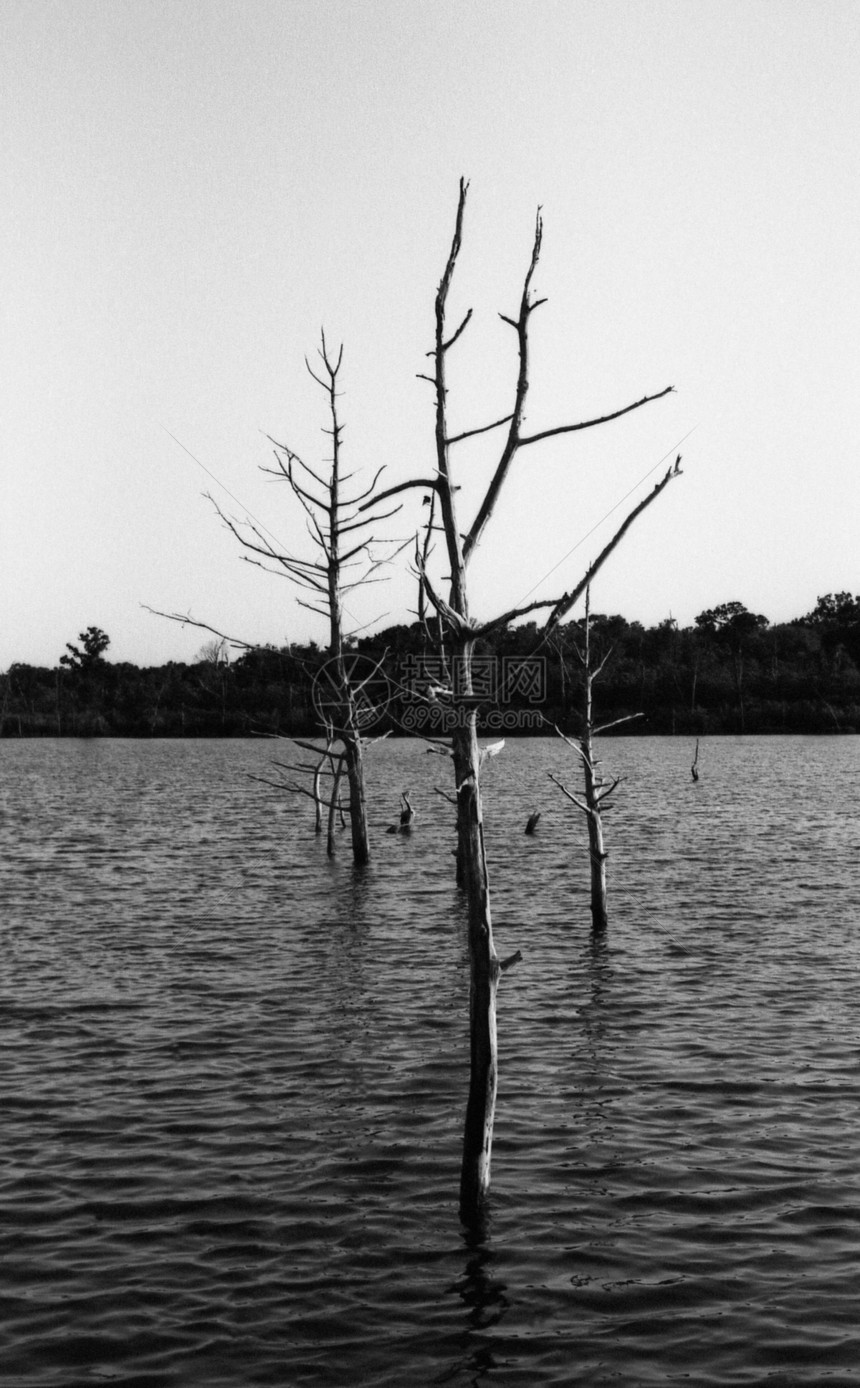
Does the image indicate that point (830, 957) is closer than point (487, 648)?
Yes

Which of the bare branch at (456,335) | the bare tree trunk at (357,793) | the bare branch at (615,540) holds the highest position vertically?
the bare branch at (456,335)

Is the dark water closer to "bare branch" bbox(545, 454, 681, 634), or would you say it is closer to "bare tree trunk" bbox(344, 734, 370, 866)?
"bare tree trunk" bbox(344, 734, 370, 866)

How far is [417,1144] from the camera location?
11.2m

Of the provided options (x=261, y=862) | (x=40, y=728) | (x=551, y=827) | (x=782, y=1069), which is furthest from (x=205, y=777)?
(x=40, y=728)

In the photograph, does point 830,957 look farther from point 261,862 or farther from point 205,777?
point 205,777

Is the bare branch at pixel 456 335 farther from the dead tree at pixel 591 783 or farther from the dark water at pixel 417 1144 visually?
the dead tree at pixel 591 783

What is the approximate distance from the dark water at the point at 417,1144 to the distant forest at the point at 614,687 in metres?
75.7

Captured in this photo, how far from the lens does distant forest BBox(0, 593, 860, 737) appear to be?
12862 centimetres

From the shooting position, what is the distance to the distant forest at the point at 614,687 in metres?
129

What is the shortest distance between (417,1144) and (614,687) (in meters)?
128

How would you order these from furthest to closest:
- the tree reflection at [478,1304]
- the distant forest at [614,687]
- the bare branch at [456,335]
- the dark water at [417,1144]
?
the distant forest at [614,687] → the bare branch at [456,335] → the dark water at [417,1144] → the tree reflection at [478,1304]

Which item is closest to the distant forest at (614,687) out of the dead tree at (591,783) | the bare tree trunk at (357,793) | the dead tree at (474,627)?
the bare tree trunk at (357,793)

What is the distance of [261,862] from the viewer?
33.5 meters

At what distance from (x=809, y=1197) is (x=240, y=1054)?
654 cm
